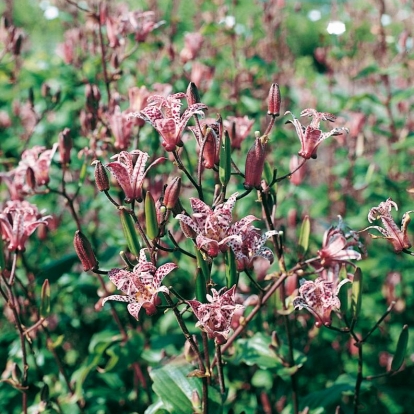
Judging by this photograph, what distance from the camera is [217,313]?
118cm

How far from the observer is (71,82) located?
2676mm

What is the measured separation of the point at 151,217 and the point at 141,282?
14 cm

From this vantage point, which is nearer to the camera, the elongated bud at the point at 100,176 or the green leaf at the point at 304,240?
the elongated bud at the point at 100,176

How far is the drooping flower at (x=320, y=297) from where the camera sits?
1329mm

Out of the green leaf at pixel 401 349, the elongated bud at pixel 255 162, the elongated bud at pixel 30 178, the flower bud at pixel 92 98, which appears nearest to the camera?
the elongated bud at pixel 255 162

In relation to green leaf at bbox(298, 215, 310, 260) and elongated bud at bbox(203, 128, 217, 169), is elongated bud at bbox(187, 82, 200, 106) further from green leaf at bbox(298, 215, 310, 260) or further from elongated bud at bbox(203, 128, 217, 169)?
green leaf at bbox(298, 215, 310, 260)

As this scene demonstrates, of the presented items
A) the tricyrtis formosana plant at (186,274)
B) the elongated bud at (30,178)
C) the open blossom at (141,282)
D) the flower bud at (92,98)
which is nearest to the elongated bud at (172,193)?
the tricyrtis formosana plant at (186,274)

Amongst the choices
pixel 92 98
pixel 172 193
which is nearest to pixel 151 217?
pixel 172 193

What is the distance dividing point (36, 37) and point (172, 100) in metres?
10.7

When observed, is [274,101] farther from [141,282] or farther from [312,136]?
[141,282]

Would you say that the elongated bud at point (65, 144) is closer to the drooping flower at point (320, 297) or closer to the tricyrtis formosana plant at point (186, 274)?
the tricyrtis formosana plant at point (186, 274)

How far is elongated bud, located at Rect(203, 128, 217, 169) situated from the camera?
1.30 metres

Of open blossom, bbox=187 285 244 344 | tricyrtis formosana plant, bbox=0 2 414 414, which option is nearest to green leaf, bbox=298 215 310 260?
tricyrtis formosana plant, bbox=0 2 414 414

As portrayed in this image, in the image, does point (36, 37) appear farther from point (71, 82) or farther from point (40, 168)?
point (40, 168)
